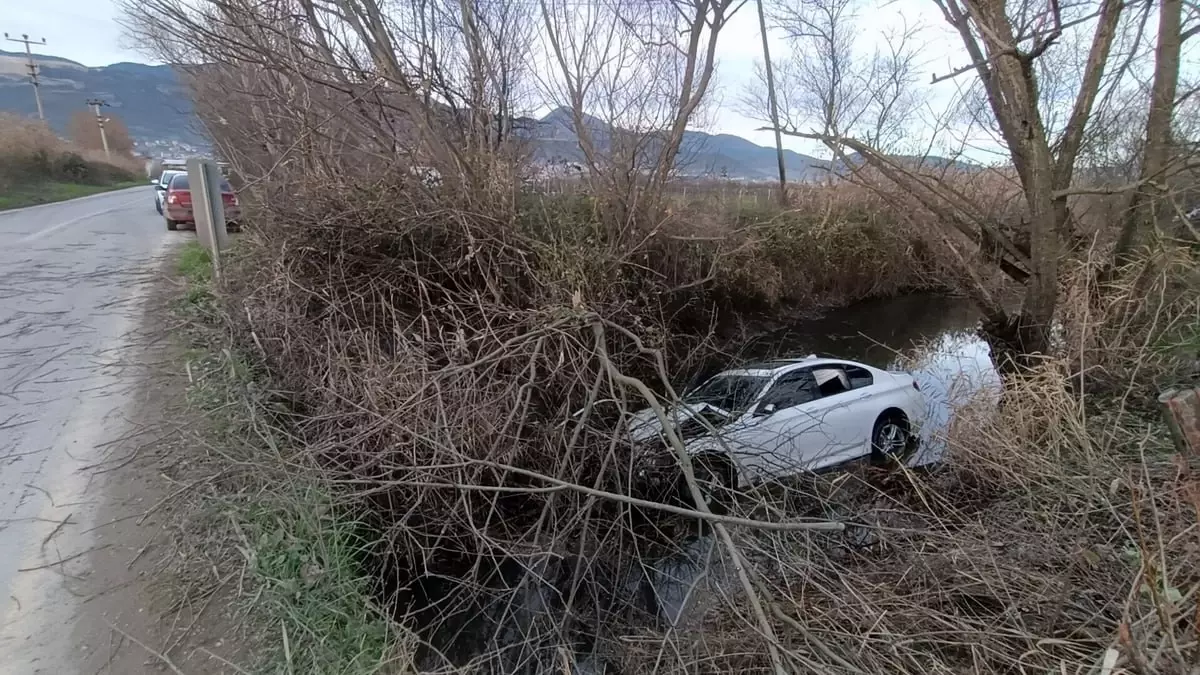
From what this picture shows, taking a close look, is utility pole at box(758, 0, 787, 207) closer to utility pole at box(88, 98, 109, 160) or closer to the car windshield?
the car windshield

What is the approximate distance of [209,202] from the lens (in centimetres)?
754

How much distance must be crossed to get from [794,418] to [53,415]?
732cm

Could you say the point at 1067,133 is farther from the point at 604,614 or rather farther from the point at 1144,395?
the point at 604,614

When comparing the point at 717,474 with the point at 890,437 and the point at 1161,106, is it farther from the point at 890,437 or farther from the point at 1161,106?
the point at 1161,106

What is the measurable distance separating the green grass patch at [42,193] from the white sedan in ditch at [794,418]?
2442cm

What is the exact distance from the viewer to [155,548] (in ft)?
13.0

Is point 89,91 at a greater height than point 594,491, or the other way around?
point 89,91

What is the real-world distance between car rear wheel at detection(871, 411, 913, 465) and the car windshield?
1805mm

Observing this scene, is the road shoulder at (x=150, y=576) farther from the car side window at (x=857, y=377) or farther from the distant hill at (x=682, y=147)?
the car side window at (x=857, y=377)

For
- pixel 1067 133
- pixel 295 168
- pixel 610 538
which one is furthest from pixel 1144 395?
pixel 295 168

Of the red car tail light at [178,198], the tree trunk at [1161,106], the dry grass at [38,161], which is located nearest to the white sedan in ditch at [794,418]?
the tree trunk at [1161,106]

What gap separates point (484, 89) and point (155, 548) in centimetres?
659

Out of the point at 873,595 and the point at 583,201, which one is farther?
the point at 583,201

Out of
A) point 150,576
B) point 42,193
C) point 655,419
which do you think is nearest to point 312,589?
point 150,576
